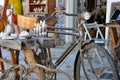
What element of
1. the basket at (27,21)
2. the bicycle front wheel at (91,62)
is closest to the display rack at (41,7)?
the basket at (27,21)

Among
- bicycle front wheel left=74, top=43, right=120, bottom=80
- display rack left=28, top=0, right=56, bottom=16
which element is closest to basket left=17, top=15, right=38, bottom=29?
bicycle front wheel left=74, top=43, right=120, bottom=80

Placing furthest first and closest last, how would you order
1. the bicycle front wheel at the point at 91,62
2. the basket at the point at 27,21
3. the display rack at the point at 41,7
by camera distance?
the display rack at the point at 41,7
the basket at the point at 27,21
the bicycle front wheel at the point at 91,62

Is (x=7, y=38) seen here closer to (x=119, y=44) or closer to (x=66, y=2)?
(x=119, y=44)

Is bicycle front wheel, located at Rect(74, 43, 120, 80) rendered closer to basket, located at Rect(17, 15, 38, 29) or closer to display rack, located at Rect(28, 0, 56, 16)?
basket, located at Rect(17, 15, 38, 29)

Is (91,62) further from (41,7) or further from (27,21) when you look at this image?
(41,7)

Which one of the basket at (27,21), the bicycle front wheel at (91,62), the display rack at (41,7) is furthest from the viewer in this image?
the display rack at (41,7)

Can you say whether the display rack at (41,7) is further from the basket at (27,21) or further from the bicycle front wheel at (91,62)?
the bicycle front wheel at (91,62)

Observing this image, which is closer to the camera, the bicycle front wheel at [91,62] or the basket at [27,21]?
the bicycle front wheel at [91,62]

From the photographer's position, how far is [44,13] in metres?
8.66

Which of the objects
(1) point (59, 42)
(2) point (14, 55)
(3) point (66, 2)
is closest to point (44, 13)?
(3) point (66, 2)

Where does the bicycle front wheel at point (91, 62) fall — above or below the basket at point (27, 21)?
below

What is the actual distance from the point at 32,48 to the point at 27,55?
15 centimetres

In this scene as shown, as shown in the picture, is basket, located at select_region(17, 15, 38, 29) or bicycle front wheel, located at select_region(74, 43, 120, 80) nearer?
bicycle front wheel, located at select_region(74, 43, 120, 80)

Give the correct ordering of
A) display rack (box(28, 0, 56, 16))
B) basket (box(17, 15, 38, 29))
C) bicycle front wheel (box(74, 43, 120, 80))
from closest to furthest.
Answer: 1. bicycle front wheel (box(74, 43, 120, 80))
2. basket (box(17, 15, 38, 29))
3. display rack (box(28, 0, 56, 16))
